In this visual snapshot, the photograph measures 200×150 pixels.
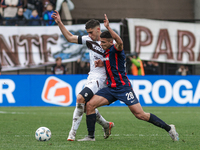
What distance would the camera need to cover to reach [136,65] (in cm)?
1612

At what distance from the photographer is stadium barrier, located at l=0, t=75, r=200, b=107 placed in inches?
597

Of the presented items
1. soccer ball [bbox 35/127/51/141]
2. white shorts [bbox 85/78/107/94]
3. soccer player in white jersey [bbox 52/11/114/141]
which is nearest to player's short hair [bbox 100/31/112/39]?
soccer player in white jersey [bbox 52/11/114/141]

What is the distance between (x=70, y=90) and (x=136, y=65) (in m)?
2.95

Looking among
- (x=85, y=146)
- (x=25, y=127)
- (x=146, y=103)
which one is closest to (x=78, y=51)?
(x=146, y=103)

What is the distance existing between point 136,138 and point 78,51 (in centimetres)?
971

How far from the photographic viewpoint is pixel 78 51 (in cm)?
1620

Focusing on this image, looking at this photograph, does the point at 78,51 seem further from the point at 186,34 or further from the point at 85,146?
the point at 85,146

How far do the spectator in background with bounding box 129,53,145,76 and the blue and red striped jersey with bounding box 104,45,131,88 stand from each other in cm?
966

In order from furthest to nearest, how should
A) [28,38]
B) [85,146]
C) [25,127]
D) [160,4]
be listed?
[160,4]
[28,38]
[25,127]
[85,146]

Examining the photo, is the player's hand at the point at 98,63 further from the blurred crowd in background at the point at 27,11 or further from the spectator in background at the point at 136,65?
the blurred crowd in background at the point at 27,11

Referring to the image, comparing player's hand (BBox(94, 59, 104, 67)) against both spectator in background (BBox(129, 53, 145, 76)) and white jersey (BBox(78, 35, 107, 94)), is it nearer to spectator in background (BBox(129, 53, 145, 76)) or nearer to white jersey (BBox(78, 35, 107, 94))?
white jersey (BBox(78, 35, 107, 94))

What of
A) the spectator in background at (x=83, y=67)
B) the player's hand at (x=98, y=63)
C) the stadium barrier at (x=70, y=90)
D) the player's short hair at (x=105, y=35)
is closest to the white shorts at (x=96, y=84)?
the player's hand at (x=98, y=63)

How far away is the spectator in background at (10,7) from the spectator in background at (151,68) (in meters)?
6.61

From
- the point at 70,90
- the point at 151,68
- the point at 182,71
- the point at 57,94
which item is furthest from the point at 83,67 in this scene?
the point at 182,71
